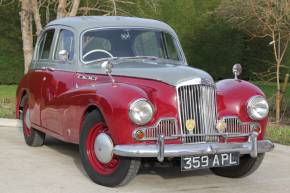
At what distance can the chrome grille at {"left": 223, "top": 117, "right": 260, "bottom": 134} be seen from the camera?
6.22m

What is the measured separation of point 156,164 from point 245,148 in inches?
51.9

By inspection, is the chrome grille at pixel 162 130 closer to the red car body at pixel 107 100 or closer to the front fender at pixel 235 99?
the red car body at pixel 107 100

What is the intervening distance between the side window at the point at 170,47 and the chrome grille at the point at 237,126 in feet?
5.31

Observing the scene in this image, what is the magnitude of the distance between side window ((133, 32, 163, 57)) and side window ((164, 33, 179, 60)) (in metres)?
0.13

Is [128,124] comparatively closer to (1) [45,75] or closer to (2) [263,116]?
(2) [263,116]

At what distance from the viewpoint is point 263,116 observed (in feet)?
20.8

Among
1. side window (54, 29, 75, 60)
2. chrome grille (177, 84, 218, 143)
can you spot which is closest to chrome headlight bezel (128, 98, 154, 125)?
chrome grille (177, 84, 218, 143)

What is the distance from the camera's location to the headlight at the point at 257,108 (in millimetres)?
6297

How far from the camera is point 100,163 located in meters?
6.19

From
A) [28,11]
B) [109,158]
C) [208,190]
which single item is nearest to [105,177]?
[109,158]

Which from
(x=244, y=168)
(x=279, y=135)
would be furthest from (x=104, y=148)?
(x=279, y=135)

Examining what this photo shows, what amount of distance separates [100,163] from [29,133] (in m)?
2.68

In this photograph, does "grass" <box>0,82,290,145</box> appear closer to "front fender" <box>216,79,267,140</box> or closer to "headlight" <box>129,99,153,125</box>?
"front fender" <box>216,79,267,140</box>

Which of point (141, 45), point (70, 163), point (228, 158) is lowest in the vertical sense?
point (70, 163)
